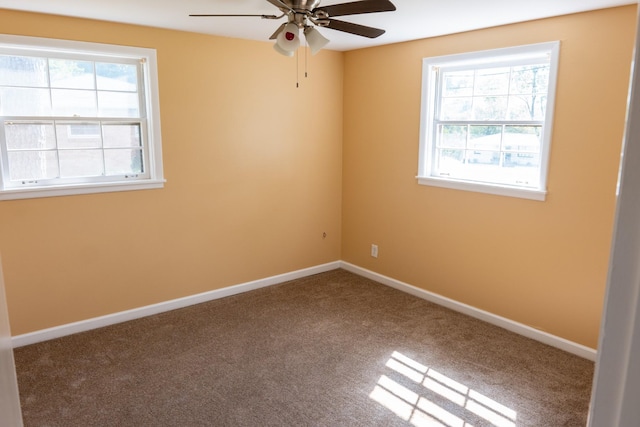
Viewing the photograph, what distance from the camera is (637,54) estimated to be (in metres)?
0.38

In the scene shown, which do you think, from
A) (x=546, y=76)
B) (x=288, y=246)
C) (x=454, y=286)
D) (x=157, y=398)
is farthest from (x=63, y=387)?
(x=546, y=76)

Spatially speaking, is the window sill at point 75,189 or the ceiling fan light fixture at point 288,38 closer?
the ceiling fan light fixture at point 288,38

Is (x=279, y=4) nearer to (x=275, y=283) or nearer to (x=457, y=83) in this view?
(x=457, y=83)

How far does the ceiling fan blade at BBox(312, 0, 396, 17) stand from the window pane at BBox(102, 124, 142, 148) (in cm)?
203

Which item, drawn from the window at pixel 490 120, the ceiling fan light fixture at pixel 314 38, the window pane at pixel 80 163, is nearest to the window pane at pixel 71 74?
the window pane at pixel 80 163

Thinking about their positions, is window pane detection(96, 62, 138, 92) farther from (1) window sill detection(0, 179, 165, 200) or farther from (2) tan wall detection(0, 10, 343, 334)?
(1) window sill detection(0, 179, 165, 200)

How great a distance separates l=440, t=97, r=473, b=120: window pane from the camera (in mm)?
3854

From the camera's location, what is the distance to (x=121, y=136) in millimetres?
3686

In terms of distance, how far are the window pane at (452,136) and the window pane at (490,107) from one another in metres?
0.17

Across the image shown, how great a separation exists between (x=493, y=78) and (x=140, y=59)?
2.88m

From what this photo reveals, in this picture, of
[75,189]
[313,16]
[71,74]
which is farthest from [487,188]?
[71,74]

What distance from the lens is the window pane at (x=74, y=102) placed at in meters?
3.38

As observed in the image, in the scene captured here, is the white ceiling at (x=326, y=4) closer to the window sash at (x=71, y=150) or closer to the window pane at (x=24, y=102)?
the window pane at (x=24, y=102)

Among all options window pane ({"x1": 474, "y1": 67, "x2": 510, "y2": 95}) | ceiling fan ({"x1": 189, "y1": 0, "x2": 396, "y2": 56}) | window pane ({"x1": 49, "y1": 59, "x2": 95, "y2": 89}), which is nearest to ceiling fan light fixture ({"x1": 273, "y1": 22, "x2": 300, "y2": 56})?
ceiling fan ({"x1": 189, "y1": 0, "x2": 396, "y2": 56})
